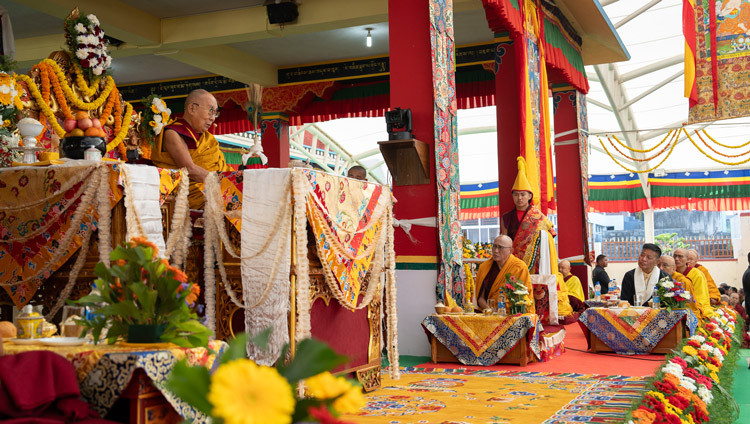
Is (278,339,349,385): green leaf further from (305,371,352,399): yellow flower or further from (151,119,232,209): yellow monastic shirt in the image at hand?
(151,119,232,209): yellow monastic shirt

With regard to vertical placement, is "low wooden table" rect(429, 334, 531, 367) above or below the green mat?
above

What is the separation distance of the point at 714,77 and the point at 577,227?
3.01m

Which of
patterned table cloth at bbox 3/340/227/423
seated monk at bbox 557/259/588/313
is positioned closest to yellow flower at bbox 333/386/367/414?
patterned table cloth at bbox 3/340/227/423

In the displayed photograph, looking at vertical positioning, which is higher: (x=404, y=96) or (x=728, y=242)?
(x=404, y=96)

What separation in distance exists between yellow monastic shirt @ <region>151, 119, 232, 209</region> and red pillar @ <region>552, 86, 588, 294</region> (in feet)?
26.7

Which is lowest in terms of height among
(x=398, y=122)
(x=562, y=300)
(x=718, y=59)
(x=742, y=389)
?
(x=742, y=389)

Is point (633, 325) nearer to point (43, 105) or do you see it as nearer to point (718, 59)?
point (718, 59)

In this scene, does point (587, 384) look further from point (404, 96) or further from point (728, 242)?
point (728, 242)

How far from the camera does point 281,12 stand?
29.5ft

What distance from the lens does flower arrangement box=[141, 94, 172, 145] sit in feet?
16.8

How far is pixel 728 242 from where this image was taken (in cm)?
1734

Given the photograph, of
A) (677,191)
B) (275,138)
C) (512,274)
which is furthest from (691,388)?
(677,191)

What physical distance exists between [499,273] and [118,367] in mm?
4849

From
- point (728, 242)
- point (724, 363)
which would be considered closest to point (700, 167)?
point (728, 242)
